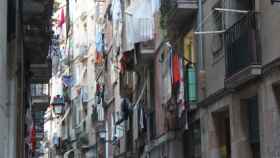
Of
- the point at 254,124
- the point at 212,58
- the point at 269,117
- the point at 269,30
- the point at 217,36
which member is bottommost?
the point at 254,124

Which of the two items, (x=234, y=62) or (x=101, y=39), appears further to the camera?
(x=101, y=39)

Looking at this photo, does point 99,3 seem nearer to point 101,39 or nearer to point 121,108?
point 101,39

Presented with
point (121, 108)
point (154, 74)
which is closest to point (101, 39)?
point (121, 108)

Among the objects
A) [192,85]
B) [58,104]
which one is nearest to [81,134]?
[58,104]

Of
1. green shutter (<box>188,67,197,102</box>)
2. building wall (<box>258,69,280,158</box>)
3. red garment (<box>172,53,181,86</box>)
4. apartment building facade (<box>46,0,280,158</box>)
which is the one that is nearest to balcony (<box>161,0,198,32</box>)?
apartment building facade (<box>46,0,280,158</box>)

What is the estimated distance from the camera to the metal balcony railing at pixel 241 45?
55.4 feet

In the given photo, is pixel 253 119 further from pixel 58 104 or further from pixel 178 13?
pixel 58 104

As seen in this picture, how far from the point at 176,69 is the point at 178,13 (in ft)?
7.59

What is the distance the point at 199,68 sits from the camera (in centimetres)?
2308

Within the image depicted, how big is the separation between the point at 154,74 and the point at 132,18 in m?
3.56

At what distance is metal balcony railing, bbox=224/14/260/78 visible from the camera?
16891 millimetres

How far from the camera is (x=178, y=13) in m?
23.9

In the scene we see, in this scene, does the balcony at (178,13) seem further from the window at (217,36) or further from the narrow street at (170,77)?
the window at (217,36)

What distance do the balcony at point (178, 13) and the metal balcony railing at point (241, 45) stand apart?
4.39m
